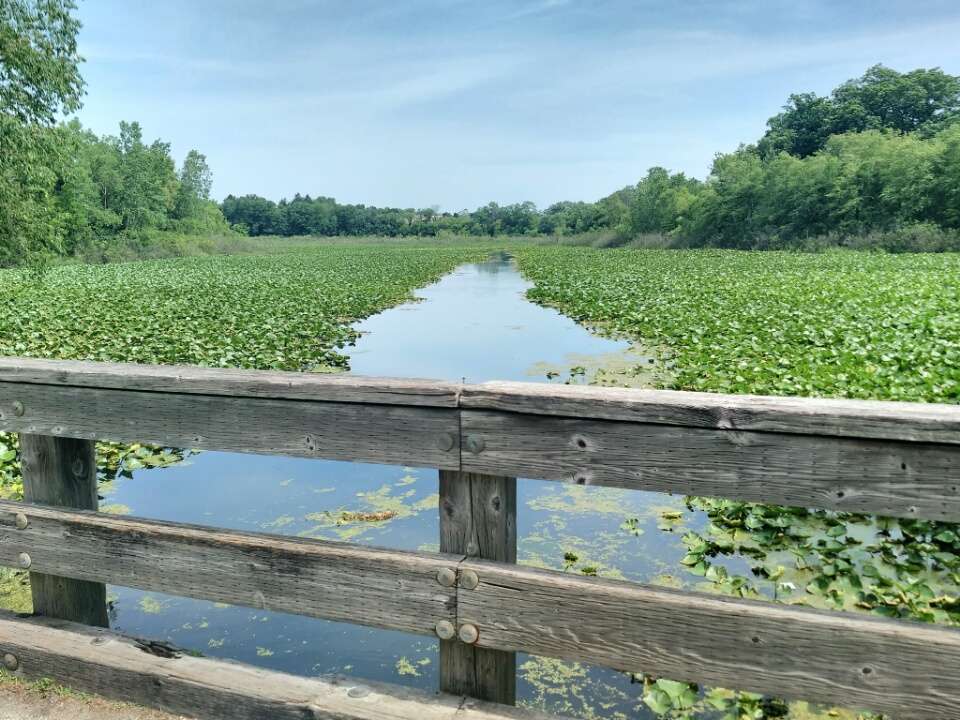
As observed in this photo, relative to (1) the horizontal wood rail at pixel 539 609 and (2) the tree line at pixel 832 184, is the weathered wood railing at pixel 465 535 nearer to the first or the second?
(1) the horizontal wood rail at pixel 539 609

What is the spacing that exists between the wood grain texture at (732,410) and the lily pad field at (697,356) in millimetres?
1741

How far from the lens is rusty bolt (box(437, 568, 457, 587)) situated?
217 cm

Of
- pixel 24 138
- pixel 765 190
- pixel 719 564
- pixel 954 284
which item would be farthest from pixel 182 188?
pixel 719 564

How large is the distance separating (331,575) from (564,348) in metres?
12.7

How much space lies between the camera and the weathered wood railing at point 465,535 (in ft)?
6.06

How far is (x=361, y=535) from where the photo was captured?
5609 mm

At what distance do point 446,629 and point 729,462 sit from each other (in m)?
0.92

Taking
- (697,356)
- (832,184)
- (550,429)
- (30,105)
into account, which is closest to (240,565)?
(550,429)

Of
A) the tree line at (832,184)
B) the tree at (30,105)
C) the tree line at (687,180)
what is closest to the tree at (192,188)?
the tree line at (687,180)

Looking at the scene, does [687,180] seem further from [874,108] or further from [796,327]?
[796,327]

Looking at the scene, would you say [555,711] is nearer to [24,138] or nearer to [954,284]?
[954,284]

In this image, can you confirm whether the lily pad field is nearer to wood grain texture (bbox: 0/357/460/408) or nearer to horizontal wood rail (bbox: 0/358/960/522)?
horizontal wood rail (bbox: 0/358/960/522)

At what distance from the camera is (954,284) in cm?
2062

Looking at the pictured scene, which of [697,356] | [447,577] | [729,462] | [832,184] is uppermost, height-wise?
[832,184]
